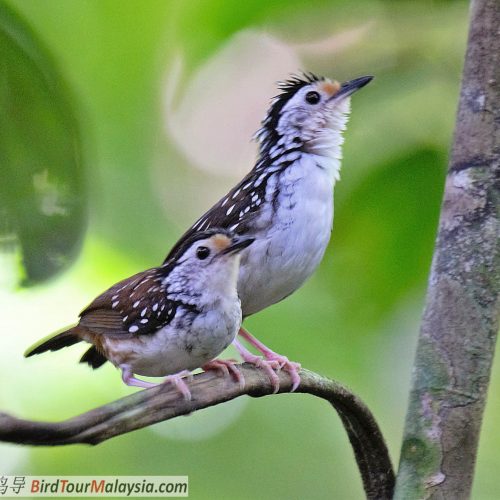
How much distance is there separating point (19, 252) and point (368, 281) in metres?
0.73

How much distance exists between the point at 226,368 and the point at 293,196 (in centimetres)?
33

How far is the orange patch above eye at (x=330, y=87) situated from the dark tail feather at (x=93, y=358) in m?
0.58

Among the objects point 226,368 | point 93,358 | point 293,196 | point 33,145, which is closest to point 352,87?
point 293,196

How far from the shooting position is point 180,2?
208 centimetres

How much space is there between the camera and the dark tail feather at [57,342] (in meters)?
1.29

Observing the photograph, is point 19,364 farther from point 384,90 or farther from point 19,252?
point 384,90

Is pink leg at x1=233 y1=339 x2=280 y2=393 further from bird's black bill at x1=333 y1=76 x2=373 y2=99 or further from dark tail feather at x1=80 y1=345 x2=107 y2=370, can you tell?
bird's black bill at x1=333 y1=76 x2=373 y2=99

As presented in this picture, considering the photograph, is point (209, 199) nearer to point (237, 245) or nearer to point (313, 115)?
point (313, 115)

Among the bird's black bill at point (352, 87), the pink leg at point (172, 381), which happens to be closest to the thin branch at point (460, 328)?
the bird's black bill at point (352, 87)

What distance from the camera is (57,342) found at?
4.30 feet

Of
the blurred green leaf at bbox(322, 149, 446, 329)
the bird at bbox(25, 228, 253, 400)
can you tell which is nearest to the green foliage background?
the blurred green leaf at bbox(322, 149, 446, 329)

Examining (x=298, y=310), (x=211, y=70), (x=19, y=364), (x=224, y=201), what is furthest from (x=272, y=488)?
(x=211, y=70)

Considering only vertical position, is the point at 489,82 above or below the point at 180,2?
below

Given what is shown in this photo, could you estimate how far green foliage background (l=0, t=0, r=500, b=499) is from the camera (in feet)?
6.16
